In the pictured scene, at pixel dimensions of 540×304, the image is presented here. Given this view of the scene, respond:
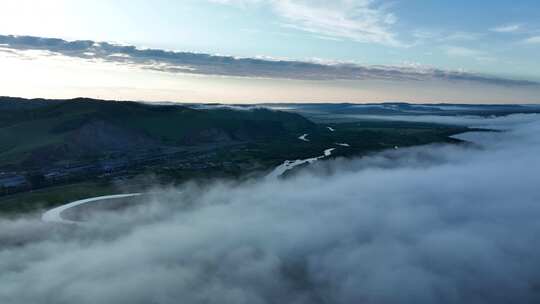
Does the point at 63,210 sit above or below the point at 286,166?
below

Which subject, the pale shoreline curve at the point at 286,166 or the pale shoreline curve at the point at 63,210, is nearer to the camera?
the pale shoreline curve at the point at 63,210

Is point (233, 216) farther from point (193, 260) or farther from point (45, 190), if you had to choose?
point (45, 190)

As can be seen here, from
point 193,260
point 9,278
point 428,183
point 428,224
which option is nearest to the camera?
point 9,278

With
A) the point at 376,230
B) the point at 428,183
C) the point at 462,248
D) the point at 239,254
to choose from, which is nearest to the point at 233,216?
the point at 239,254

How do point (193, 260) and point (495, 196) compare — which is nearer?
point (193, 260)

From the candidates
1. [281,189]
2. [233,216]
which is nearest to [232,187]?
[281,189]

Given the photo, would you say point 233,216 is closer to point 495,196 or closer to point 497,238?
point 497,238

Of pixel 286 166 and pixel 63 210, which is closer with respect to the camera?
pixel 63 210

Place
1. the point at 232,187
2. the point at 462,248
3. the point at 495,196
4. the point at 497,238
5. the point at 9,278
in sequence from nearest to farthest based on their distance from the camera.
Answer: the point at 9,278, the point at 462,248, the point at 497,238, the point at 232,187, the point at 495,196

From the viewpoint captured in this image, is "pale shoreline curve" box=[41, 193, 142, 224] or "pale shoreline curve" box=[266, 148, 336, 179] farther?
"pale shoreline curve" box=[266, 148, 336, 179]
